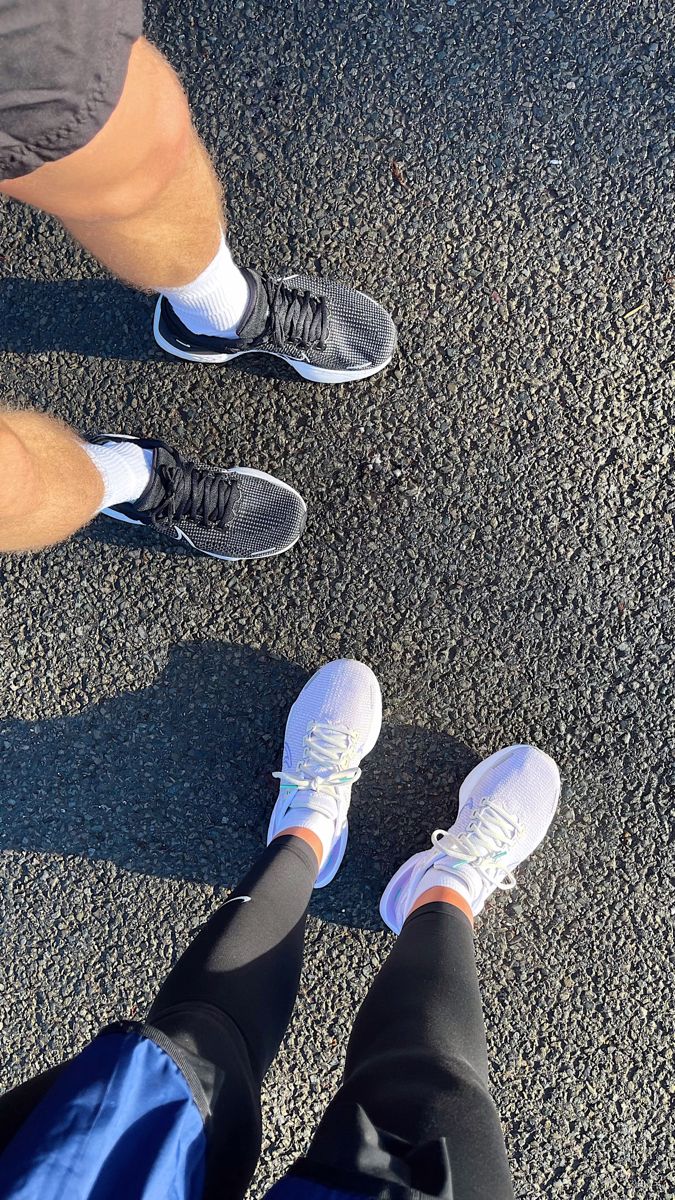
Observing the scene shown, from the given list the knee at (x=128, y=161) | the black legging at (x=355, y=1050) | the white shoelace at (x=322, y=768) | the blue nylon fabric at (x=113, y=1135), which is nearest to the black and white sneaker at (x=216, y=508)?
the white shoelace at (x=322, y=768)

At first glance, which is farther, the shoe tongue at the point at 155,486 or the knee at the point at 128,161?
the shoe tongue at the point at 155,486

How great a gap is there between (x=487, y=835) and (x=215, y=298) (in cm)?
153

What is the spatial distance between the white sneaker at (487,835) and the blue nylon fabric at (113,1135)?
865mm

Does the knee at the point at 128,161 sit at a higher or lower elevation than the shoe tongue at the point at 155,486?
higher

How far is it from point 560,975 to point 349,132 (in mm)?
2457

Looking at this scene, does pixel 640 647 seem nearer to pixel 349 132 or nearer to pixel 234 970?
pixel 234 970

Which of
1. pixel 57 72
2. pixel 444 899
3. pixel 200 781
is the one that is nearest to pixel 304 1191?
pixel 444 899

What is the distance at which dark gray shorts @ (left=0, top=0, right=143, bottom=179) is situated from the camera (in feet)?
3.47

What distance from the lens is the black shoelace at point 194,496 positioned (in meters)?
2.04

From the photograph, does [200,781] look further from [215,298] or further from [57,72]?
[57,72]

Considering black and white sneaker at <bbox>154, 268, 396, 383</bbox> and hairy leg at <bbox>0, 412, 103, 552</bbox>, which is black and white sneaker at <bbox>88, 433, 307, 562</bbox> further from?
black and white sneaker at <bbox>154, 268, 396, 383</bbox>

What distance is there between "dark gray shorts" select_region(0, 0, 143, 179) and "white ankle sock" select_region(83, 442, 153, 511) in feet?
2.64

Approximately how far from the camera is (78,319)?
224 cm

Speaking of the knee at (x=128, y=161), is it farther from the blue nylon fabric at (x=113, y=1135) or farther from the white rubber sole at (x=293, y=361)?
the blue nylon fabric at (x=113, y=1135)
